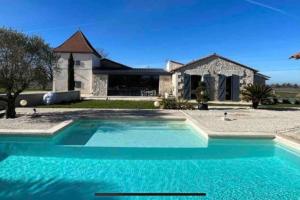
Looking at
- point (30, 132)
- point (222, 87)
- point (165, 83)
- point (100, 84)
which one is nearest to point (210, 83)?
point (222, 87)

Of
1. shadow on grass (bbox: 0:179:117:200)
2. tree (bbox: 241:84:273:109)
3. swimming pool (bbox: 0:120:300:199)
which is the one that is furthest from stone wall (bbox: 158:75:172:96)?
shadow on grass (bbox: 0:179:117:200)

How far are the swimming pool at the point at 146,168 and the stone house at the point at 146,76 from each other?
15101 millimetres

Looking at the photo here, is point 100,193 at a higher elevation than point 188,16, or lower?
lower

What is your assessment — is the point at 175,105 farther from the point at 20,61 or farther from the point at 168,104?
the point at 20,61

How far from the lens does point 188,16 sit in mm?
29359

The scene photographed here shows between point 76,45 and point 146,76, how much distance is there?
35.3ft

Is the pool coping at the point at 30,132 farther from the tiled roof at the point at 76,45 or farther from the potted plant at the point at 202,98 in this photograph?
the tiled roof at the point at 76,45

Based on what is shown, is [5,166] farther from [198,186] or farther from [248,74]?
[248,74]

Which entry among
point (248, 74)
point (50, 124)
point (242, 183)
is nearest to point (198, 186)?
point (242, 183)

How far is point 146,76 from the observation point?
3712cm

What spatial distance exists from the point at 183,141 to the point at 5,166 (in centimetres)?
618

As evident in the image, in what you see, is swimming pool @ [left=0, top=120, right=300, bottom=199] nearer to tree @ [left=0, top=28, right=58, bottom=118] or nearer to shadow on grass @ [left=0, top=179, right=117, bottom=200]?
shadow on grass @ [left=0, top=179, right=117, bottom=200]

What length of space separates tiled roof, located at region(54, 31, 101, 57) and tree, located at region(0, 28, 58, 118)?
77.4 ft

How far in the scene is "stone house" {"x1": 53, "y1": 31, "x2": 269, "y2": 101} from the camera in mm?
29391
